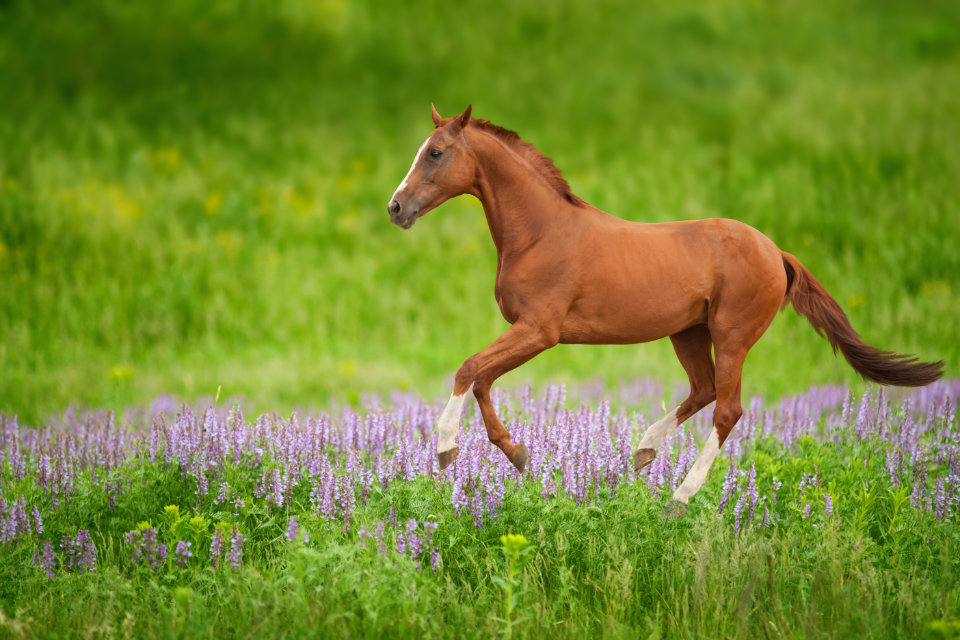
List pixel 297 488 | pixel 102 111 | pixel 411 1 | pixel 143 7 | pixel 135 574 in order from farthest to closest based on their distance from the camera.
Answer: pixel 411 1
pixel 143 7
pixel 102 111
pixel 297 488
pixel 135 574

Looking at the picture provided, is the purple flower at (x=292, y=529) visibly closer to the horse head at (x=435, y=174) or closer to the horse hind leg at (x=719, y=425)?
the horse head at (x=435, y=174)

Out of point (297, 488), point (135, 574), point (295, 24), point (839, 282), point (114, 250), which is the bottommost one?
point (135, 574)

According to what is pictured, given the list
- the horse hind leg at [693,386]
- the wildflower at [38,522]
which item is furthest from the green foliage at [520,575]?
the horse hind leg at [693,386]

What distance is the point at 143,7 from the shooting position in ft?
50.5

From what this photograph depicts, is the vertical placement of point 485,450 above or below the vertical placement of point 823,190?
below

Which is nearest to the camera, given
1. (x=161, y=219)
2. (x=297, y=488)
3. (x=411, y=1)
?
(x=297, y=488)

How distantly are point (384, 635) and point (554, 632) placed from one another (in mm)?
792

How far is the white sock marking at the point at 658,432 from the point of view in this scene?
4.88 metres

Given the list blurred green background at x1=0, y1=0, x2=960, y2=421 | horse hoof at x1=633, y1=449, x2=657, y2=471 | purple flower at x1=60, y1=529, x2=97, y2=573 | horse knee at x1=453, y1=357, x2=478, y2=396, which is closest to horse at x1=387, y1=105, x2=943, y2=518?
horse knee at x1=453, y1=357, x2=478, y2=396

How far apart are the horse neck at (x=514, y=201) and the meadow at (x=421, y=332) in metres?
1.32

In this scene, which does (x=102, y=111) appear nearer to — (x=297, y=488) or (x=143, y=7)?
(x=143, y=7)

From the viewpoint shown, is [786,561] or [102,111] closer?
[786,561]

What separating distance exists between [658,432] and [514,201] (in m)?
1.62

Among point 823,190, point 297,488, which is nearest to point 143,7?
point 823,190
